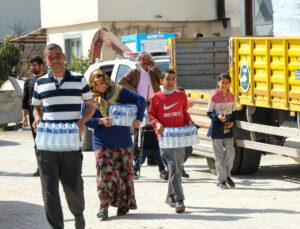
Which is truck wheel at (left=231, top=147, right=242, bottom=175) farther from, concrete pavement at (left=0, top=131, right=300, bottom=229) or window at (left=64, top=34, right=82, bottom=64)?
window at (left=64, top=34, right=82, bottom=64)

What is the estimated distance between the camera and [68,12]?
94.5 feet

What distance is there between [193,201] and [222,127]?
1.37 metres

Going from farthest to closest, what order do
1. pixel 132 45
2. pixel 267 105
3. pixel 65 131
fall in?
pixel 132 45
pixel 267 105
pixel 65 131

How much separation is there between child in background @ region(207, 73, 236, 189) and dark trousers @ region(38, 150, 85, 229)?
11.5 ft

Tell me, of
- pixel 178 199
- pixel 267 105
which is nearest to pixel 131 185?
pixel 178 199

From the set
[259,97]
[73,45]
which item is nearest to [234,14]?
[73,45]

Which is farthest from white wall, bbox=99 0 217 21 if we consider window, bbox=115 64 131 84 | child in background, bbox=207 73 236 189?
child in background, bbox=207 73 236 189

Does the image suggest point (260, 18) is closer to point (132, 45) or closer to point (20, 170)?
point (132, 45)

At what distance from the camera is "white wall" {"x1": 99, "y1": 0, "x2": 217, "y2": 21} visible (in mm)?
26594

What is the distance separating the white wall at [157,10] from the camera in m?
26.6

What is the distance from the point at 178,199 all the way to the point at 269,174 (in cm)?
346

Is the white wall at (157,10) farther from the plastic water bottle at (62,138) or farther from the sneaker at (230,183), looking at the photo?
the plastic water bottle at (62,138)

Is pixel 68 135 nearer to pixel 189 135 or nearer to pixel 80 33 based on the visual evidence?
pixel 189 135

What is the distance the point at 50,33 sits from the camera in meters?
31.1
